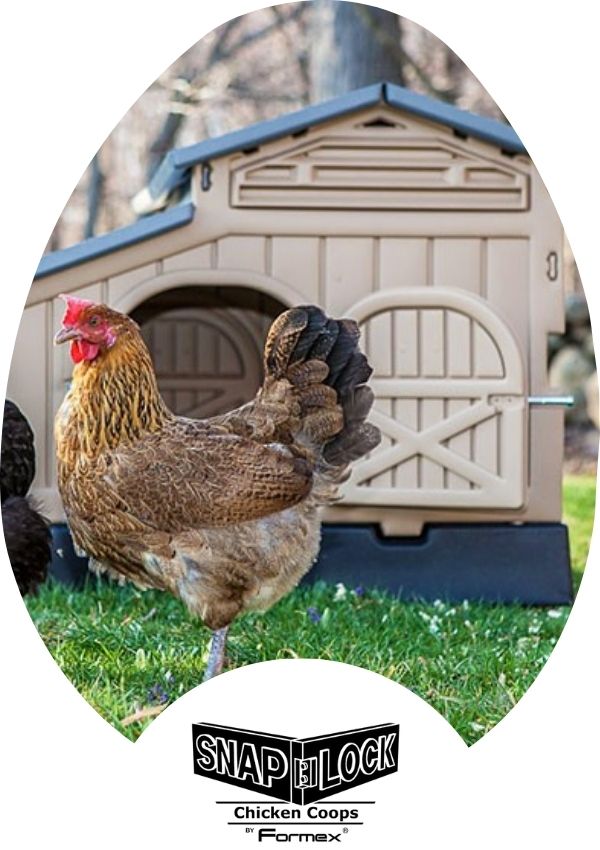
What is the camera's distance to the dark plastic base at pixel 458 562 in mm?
3430

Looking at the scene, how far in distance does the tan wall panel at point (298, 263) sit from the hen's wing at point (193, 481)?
888 millimetres

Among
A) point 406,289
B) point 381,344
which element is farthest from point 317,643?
point 406,289

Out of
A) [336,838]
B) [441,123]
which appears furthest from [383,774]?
[441,123]

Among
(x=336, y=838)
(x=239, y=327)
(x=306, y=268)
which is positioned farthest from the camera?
(x=239, y=327)

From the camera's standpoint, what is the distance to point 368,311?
3215 mm

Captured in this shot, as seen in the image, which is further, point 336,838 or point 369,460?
point 369,460

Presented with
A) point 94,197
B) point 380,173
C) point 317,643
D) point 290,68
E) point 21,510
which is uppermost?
point 290,68

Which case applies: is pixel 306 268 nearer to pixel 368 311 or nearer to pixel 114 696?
pixel 368 311

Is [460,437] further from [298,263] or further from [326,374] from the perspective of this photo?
[326,374]

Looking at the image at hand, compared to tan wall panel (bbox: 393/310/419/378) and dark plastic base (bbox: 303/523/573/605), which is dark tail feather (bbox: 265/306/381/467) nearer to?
tan wall panel (bbox: 393/310/419/378)

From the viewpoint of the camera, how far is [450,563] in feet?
11.3

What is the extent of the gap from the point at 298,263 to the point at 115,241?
0.49 metres

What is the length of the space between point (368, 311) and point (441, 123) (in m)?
0.53

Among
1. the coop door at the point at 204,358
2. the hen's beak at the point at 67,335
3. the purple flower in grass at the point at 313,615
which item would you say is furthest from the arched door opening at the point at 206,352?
the hen's beak at the point at 67,335
